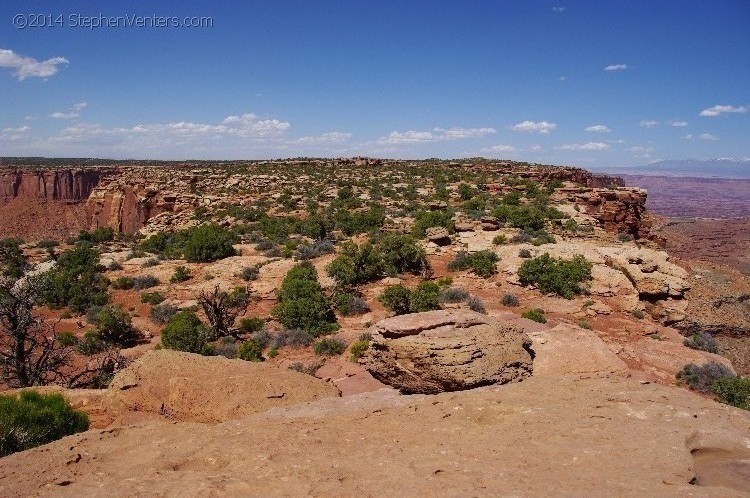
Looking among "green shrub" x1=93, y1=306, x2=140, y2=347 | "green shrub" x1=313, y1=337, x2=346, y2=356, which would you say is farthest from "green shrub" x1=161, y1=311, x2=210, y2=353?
"green shrub" x1=313, y1=337, x2=346, y2=356

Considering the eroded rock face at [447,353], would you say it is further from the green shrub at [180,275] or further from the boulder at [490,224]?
the boulder at [490,224]

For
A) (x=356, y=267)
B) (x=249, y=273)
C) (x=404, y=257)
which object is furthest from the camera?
(x=404, y=257)

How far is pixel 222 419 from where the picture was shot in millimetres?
6523

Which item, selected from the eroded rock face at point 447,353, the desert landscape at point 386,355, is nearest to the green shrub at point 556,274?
the desert landscape at point 386,355

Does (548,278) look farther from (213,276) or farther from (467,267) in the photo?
(213,276)

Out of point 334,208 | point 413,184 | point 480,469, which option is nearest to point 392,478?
point 480,469

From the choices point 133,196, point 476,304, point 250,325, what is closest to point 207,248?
point 250,325

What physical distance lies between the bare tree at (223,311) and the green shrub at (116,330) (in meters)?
2.08

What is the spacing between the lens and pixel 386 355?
7340 mm

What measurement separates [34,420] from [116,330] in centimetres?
765

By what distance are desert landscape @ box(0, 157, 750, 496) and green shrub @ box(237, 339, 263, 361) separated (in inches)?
2.8

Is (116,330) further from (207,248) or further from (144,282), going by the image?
(207,248)

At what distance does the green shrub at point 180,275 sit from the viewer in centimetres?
1784

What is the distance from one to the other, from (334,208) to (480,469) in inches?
1031
